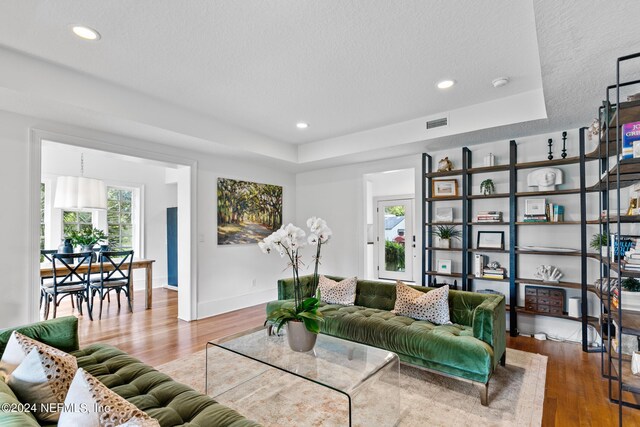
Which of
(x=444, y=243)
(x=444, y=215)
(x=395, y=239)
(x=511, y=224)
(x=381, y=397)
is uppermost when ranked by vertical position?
(x=444, y=215)

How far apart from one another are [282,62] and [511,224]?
3155mm

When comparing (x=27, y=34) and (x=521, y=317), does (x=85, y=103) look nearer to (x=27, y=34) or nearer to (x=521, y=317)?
(x=27, y=34)

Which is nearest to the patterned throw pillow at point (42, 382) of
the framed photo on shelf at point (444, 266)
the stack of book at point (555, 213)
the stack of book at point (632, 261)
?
the stack of book at point (632, 261)

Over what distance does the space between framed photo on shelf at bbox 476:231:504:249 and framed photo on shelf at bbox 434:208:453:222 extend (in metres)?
0.42

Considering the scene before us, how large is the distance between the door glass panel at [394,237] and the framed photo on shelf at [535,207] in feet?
9.73

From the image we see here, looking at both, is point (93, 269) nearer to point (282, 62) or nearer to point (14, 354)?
point (14, 354)

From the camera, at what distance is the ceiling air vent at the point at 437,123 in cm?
380

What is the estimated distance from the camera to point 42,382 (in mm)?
1323

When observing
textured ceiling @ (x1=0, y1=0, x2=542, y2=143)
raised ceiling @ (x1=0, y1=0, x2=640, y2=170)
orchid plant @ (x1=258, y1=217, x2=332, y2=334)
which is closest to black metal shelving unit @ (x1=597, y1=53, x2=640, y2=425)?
raised ceiling @ (x1=0, y1=0, x2=640, y2=170)

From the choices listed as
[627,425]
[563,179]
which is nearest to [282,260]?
[563,179]

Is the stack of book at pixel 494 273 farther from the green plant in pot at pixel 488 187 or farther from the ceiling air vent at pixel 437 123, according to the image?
the ceiling air vent at pixel 437 123

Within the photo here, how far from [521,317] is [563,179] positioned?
5.59 ft

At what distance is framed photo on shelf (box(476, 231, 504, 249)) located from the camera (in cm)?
405

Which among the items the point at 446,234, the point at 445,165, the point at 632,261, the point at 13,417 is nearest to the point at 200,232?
the point at 446,234
